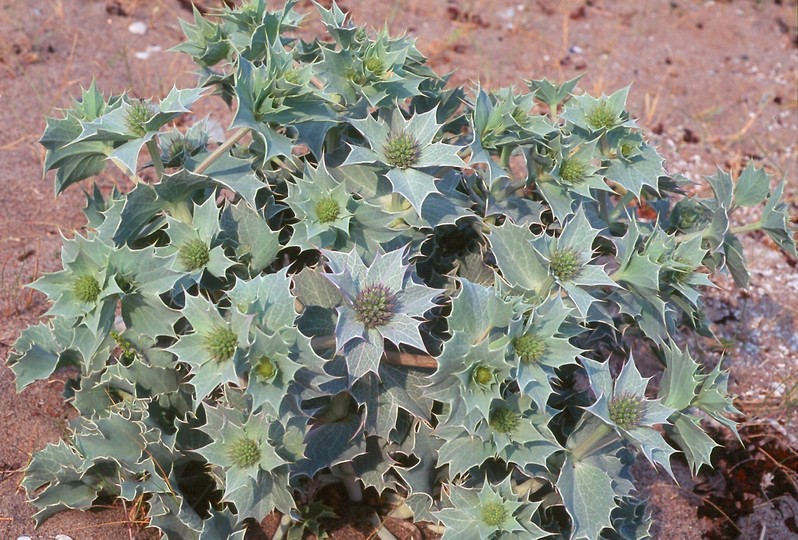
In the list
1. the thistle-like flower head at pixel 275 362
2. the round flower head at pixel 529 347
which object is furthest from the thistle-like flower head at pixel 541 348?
the thistle-like flower head at pixel 275 362

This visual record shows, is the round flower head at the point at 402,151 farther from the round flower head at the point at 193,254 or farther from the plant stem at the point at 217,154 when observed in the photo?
the round flower head at the point at 193,254

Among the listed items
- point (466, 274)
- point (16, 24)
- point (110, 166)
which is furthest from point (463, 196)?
point (16, 24)

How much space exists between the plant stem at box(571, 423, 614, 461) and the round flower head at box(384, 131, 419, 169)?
84 centimetres

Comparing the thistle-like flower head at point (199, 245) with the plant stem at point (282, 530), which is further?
the plant stem at point (282, 530)

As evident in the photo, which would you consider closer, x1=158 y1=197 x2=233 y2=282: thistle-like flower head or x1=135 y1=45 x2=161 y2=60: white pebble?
x1=158 y1=197 x2=233 y2=282: thistle-like flower head

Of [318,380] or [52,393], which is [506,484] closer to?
[318,380]

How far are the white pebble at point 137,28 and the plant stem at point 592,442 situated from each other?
12.6 ft

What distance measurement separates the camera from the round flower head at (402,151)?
1.90 m

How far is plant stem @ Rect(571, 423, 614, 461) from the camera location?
1.89 meters

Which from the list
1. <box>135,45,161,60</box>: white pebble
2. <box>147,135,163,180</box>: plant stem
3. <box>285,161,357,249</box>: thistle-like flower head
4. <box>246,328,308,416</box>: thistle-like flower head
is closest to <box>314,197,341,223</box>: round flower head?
<box>285,161,357,249</box>: thistle-like flower head

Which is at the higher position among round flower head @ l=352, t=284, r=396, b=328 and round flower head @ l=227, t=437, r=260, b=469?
round flower head @ l=352, t=284, r=396, b=328

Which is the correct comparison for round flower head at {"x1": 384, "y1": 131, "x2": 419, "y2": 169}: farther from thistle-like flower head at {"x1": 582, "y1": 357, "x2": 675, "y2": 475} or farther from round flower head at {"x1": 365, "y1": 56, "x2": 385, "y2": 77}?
thistle-like flower head at {"x1": 582, "y1": 357, "x2": 675, "y2": 475}

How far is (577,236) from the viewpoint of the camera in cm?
192

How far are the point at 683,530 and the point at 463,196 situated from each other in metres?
1.56
